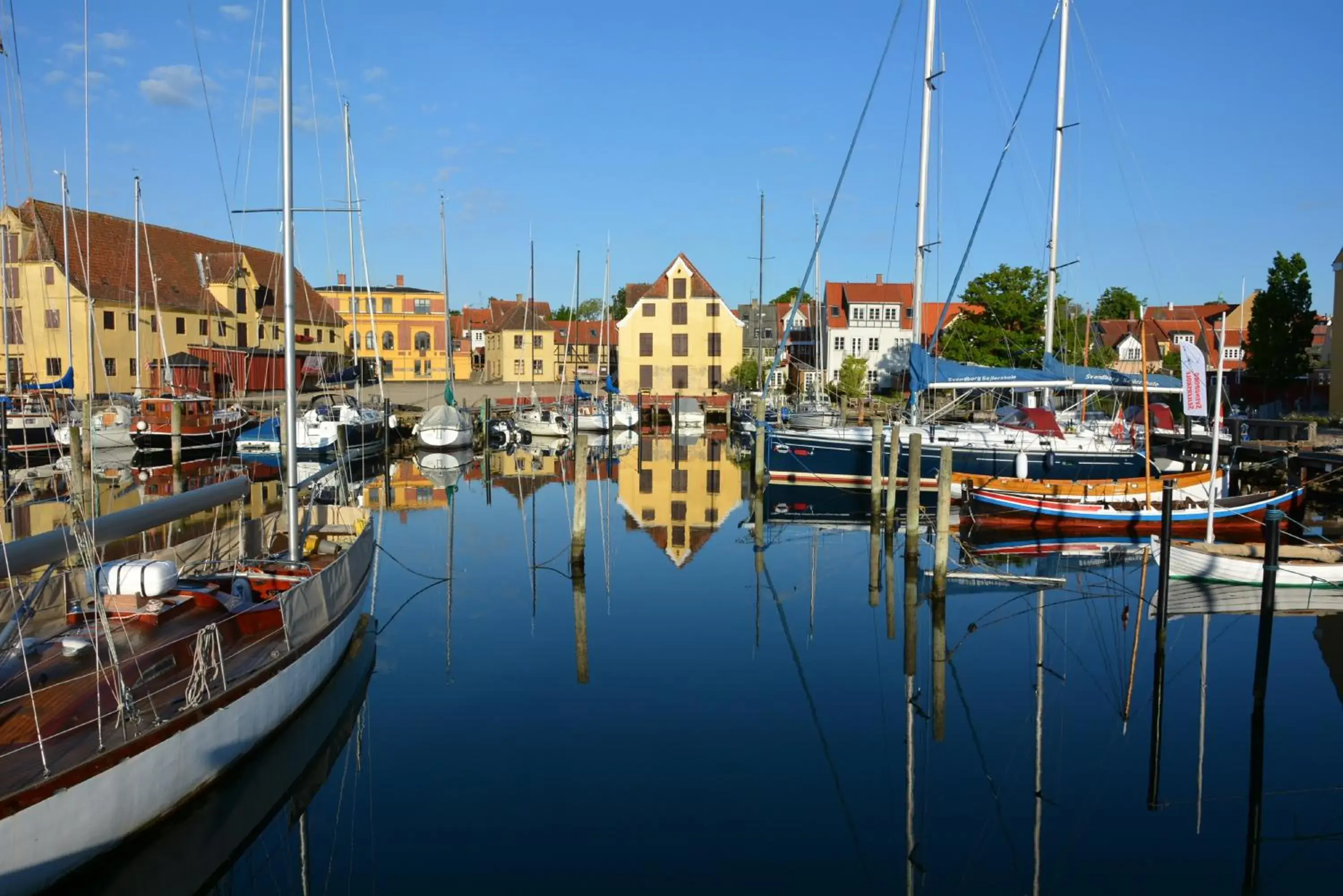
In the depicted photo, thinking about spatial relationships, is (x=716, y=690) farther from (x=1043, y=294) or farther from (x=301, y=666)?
(x=1043, y=294)

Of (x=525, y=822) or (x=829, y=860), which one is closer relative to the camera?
(x=829, y=860)

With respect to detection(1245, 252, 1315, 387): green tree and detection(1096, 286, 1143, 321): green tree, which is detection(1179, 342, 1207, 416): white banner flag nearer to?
detection(1245, 252, 1315, 387): green tree

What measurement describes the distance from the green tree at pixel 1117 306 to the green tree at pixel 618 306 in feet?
196

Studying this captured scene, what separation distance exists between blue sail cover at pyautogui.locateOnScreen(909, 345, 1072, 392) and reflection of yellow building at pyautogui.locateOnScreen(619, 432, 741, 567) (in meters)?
7.19

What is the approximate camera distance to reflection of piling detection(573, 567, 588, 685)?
53.8 feet

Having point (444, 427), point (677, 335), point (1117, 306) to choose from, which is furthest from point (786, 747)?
point (1117, 306)

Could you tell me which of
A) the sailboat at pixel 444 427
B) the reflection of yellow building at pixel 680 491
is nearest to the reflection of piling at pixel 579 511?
the reflection of yellow building at pixel 680 491

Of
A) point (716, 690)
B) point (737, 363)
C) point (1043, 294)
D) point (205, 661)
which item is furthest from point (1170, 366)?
point (205, 661)

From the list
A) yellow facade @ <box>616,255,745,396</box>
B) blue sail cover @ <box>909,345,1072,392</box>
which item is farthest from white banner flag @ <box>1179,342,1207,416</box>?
yellow facade @ <box>616,255,745,396</box>

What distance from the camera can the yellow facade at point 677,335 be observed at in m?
72.8

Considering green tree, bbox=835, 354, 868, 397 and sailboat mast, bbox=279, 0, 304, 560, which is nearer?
sailboat mast, bbox=279, 0, 304, 560

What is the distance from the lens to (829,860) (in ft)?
34.2

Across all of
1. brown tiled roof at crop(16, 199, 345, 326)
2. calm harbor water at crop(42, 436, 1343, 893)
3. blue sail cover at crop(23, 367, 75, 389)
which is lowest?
calm harbor water at crop(42, 436, 1343, 893)

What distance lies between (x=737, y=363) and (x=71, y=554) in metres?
65.0
